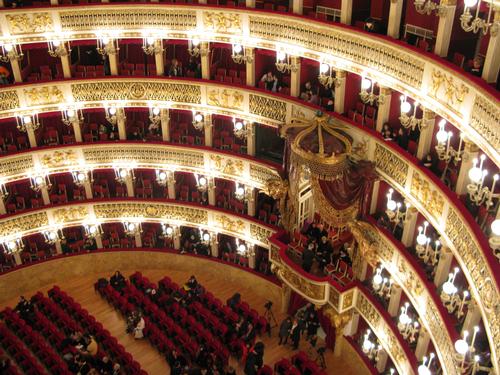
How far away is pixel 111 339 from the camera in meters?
25.6

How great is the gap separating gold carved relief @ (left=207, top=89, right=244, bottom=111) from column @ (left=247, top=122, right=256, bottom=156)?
0.98 metres

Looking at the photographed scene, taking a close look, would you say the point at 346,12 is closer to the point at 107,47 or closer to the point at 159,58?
the point at 159,58

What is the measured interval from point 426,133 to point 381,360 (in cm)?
984

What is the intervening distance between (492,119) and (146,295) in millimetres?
17981

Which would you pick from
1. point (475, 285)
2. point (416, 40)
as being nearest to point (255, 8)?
point (416, 40)

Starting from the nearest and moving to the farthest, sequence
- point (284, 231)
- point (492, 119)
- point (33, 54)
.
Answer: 1. point (492, 119)
2. point (284, 231)
3. point (33, 54)

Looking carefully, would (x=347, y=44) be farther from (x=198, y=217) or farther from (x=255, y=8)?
(x=198, y=217)

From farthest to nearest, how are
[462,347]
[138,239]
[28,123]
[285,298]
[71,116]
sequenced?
[138,239] → [285,298] → [71,116] → [28,123] → [462,347]

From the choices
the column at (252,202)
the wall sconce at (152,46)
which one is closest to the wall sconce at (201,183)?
the column at (252,202)

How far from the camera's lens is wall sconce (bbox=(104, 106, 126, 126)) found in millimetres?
27109

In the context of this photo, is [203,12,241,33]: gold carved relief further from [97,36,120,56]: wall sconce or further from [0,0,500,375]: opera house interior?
[97,36,120,56]: wall sconce

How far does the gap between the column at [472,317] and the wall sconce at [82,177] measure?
704 inches

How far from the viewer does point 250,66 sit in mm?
24984

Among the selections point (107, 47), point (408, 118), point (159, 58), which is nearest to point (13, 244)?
point (107, 47)
